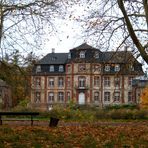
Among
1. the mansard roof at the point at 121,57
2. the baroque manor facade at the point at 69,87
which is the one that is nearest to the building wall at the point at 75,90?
the baroque manor facade at the point at 69,87

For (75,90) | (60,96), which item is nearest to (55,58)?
(60,96)

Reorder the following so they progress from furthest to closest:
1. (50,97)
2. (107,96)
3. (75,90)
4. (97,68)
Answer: (50,97), (75,90), (107,96), (97,68)

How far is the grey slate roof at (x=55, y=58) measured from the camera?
312 feet

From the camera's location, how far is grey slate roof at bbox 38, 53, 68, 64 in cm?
9506

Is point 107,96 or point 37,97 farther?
point 37,97

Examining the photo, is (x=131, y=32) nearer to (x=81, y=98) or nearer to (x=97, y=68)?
(x=97, y=68)

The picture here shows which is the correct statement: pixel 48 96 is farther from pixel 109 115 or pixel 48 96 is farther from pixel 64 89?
pixel 109 115

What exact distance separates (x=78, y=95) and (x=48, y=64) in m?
9.27

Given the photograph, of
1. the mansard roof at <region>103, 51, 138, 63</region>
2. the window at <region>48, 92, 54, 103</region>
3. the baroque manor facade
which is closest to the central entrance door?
the baroque manor facade

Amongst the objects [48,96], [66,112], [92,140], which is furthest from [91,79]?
[92,140]

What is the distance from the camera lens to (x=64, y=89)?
311 feet

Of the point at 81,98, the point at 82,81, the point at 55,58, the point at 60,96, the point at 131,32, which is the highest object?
the point at 55,58

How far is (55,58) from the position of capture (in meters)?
96.3

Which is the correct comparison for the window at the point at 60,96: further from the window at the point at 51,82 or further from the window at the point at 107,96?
the window at the point at 107,96
